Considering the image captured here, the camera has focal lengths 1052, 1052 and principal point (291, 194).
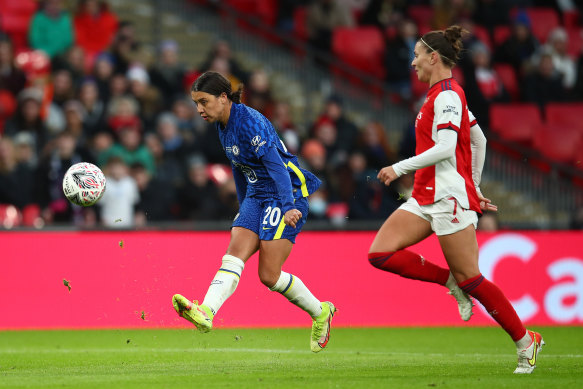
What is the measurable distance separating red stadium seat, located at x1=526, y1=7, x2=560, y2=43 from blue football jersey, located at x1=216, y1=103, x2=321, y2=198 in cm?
1342

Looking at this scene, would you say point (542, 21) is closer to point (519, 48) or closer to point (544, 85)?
Answer: point (519, 48)

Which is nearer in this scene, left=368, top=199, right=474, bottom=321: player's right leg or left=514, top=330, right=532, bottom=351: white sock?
left=514, top=330, right=532, bottom=351: white sock

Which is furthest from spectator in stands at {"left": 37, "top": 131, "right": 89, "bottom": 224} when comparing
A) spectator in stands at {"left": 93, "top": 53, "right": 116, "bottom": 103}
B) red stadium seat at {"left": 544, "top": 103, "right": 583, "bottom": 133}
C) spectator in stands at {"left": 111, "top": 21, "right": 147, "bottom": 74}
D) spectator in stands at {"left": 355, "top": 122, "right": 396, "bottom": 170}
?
red stadium seat at {"left": 544, "top": 103, "right": 583, "bottom": 133}

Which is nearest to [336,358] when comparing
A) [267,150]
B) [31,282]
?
[267,150]

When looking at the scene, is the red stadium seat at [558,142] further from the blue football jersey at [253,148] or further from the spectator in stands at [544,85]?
the blue football jersey at [253,148]

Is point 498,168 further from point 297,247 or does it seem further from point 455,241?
point 455,241

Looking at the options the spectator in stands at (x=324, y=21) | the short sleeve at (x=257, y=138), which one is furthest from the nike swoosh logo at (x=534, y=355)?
the spectator in stands at (x=324, y=21)

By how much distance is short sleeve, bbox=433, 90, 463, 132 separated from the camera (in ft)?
25.7

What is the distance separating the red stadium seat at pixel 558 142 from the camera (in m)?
17.4

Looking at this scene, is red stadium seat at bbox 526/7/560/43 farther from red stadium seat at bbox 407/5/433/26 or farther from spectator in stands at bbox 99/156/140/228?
spectator in stands at bbox 99/156/140/228

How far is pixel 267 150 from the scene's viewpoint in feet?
26.7

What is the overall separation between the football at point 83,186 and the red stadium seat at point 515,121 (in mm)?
10049

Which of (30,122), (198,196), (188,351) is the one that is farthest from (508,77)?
(188,351)

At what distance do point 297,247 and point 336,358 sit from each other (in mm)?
4147
